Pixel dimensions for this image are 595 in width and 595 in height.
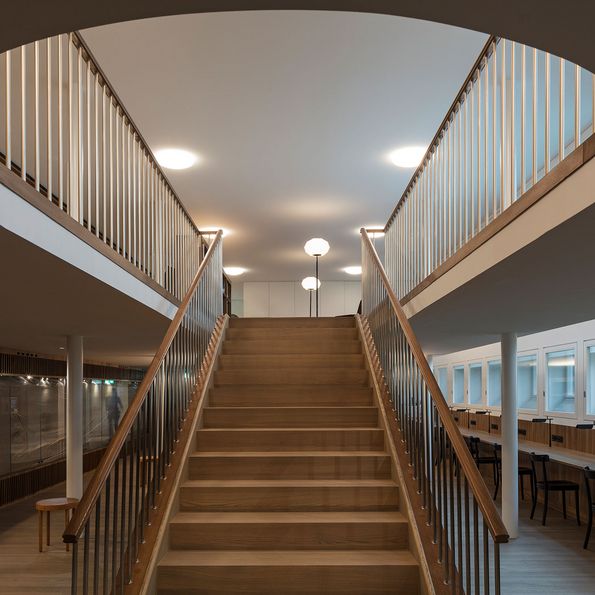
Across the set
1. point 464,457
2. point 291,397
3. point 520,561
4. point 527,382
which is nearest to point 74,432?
point 291,397

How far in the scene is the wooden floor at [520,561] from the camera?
5980 millimetres

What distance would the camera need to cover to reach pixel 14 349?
10.6m

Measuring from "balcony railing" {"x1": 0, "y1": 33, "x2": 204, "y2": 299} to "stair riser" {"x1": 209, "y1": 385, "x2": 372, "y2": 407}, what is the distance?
1.38 m

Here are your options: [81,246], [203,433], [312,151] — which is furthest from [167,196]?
[81,246]

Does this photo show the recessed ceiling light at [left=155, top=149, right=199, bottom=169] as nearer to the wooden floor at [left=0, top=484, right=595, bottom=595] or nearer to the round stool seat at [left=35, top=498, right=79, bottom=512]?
the round stool seat at [left=35, top=498, right=79, bottom=512]

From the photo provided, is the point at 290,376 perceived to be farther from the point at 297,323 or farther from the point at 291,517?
the point at 291,517

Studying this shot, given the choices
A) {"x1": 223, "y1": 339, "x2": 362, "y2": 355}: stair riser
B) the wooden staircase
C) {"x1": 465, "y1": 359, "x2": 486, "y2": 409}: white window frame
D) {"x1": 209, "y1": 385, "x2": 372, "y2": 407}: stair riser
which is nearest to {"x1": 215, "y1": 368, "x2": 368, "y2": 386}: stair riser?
the wooden staircase

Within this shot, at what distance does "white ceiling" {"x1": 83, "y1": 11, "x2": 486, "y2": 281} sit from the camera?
5.62m

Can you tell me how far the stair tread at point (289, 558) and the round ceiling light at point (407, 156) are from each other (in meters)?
5.14

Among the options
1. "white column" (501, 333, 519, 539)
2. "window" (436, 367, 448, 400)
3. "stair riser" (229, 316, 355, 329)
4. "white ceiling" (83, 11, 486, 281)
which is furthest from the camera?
"window" (436, 367, 448, 400)

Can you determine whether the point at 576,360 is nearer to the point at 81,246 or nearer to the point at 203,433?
the point at 203,433

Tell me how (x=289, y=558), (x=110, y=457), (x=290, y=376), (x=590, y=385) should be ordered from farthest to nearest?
(x=590, y=385), (x=290, y=376), (x=289, y=558), (x=110, y=457)

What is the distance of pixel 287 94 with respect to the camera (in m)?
6.75

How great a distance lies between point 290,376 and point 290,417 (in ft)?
2.85
